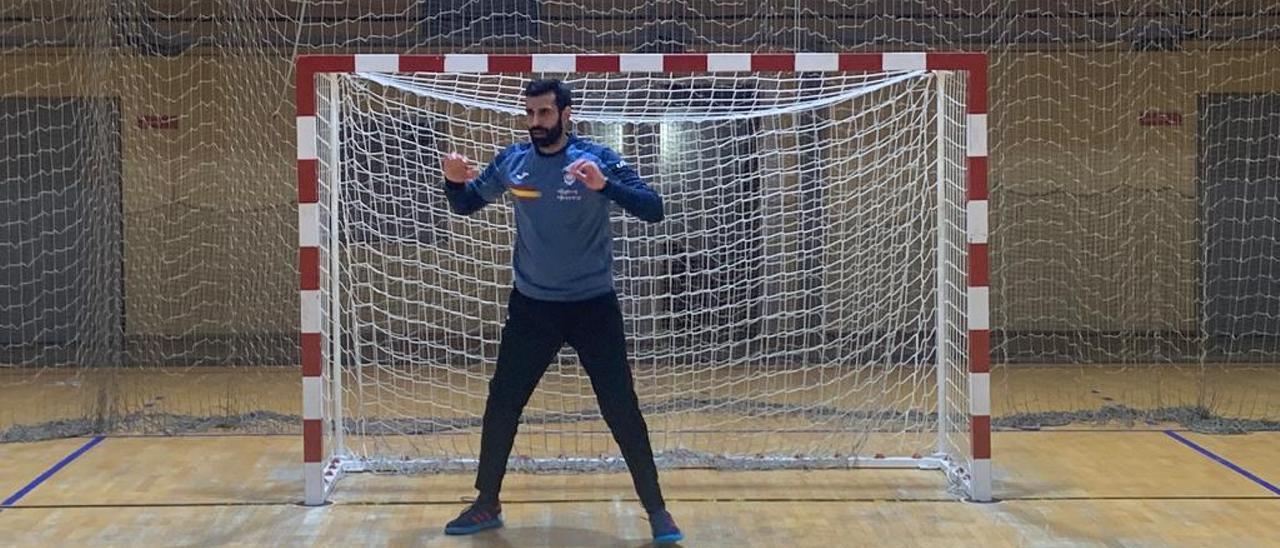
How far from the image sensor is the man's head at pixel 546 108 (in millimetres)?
4051

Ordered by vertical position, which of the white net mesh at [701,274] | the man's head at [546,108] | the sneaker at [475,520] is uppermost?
the man's head at [546,108]

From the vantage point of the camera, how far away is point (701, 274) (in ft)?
23.5

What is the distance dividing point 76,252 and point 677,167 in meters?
5.28

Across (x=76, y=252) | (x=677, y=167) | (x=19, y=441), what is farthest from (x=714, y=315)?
(x=76, y=252)

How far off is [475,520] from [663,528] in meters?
0.73

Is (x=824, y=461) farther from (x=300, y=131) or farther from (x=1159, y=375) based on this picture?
(x=1159, y=375)

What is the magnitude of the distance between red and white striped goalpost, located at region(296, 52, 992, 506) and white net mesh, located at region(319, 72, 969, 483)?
538 mm

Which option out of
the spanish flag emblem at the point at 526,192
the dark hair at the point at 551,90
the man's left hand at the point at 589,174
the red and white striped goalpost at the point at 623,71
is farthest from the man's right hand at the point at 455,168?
the red and white striped goalpost at the point at 623,71

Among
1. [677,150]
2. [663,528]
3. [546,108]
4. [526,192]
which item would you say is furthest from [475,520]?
[677,150]

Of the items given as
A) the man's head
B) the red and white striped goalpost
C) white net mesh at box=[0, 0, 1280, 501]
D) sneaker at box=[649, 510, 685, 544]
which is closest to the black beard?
the man's head

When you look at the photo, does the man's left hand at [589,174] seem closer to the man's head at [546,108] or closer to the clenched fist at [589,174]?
the clenched fist at [589,174]

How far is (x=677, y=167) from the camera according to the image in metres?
7.29

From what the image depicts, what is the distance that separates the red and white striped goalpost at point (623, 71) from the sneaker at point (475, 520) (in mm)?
770

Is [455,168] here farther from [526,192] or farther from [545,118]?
[545,118]
